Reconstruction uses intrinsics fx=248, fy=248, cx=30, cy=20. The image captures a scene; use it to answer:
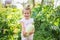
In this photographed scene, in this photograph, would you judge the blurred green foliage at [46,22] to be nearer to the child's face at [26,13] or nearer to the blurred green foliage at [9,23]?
the child's face at [26,13]

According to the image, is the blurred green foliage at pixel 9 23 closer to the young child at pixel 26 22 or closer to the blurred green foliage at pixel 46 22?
the young child at pixel 26 22

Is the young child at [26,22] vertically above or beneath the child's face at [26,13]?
beneath

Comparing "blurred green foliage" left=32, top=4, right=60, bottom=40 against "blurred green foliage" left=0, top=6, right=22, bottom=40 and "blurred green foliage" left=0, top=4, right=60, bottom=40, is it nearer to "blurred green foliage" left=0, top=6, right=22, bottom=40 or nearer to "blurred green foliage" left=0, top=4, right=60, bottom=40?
"blurred green foliage" left=0, top=4, right=60, bottom=40

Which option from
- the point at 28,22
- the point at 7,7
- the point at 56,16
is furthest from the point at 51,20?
the point at 7,7

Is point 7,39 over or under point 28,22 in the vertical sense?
under

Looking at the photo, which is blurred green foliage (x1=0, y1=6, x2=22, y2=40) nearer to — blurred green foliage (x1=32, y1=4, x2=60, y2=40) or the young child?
the young child

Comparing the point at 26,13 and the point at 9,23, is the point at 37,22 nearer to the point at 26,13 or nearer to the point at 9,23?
the point at 26,13

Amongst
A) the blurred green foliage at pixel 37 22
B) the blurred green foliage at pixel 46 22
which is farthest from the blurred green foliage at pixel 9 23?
the blurred green foliage at pixel 46 22

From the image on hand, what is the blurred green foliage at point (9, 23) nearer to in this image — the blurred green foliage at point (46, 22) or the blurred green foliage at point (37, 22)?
the blurred green foliage at point (37, 22)

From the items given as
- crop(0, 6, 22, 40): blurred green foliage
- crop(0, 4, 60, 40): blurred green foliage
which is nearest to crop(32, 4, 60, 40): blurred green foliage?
crop(0, 4, 60, 40): blurred green foliage

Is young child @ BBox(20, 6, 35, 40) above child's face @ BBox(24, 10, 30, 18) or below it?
below

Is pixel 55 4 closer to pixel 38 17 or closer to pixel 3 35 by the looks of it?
pixel 38 17

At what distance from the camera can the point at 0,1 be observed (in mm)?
2641

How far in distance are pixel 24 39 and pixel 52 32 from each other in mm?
304
